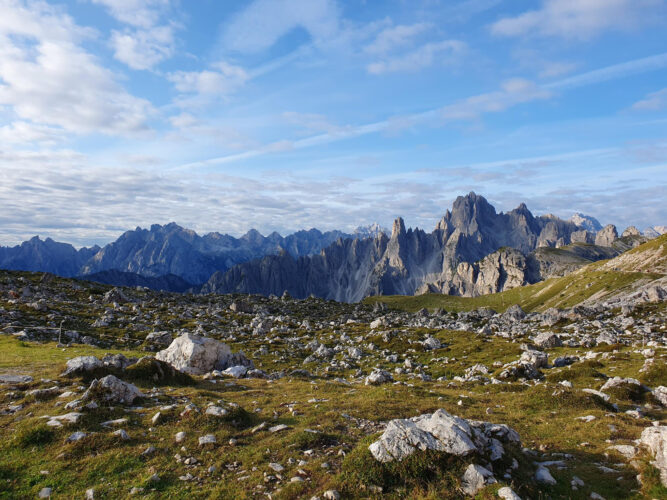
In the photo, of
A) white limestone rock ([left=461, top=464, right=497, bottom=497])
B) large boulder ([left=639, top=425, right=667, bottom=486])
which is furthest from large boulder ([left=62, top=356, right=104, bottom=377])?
large boulder ([left=639, top=425, right=667, bottom=486])

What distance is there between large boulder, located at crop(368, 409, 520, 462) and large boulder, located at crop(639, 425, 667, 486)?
501cm

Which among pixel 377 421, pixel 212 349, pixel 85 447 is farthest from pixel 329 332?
pixel 85 447

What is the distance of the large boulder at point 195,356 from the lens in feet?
120

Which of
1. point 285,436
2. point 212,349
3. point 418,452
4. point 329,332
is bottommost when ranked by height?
point 329,332

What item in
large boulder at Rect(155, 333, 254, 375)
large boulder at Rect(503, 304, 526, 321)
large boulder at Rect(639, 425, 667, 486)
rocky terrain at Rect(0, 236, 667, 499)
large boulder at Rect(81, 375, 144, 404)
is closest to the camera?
large boulder at Rect(639, 425, 667, 486)

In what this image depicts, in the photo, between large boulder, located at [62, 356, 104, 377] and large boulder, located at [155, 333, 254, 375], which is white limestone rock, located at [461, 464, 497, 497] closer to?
large boulder, located at [62, 356, 104, 377]

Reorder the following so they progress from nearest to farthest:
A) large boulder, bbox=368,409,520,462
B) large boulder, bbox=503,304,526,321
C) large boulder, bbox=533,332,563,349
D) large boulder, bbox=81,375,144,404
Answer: large boulder, bbox=368,409,520,462, large boulder, bbox=81,375,144,404, large boulder, bbox=533,332,563,349, large boulder, bbox=503,304,526,321

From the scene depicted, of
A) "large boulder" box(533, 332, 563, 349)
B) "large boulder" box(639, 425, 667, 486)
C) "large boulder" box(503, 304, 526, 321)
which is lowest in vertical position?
"large boulder" box(503, 304, 526, 321)

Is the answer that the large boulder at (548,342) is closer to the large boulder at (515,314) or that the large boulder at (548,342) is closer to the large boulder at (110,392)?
the large boulder at (110,392)

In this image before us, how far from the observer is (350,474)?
12367 millimetres

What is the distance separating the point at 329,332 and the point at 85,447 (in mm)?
68643

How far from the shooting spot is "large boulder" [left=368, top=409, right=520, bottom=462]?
12.6 metres

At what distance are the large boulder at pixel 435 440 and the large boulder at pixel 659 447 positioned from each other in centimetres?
501

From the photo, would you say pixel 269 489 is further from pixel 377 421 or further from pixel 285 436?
pixel 377 421
